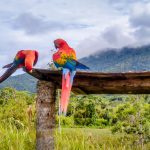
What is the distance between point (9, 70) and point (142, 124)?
556cm

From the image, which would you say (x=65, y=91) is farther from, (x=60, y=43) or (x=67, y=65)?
(x=60, y=43)

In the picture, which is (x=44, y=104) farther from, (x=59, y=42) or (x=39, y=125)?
(x=59, y=42)

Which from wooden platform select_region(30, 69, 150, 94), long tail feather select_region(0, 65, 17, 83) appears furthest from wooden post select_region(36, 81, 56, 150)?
long tail feather select_region(0, 65, 17, 83)

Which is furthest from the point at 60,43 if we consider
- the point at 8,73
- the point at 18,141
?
the point at 18,141

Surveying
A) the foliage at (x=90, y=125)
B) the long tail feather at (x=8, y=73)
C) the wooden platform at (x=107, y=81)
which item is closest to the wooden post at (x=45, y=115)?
the wooden platform at (x=107, y=81)

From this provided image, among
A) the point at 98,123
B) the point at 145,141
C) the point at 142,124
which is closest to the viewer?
the point at 145,141

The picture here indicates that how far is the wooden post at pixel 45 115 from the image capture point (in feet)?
14.3

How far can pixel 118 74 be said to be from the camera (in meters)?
4.11

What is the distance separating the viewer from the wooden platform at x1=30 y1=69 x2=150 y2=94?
4.14 meters

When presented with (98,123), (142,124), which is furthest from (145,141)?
(98,123)

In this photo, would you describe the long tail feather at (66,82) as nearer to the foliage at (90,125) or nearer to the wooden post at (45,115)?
the wooden post at (45,115)

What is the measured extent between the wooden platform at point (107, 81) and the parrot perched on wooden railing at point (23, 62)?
121 millimetres

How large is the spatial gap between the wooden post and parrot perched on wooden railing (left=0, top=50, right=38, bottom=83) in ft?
1.16

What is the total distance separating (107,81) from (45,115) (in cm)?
67
